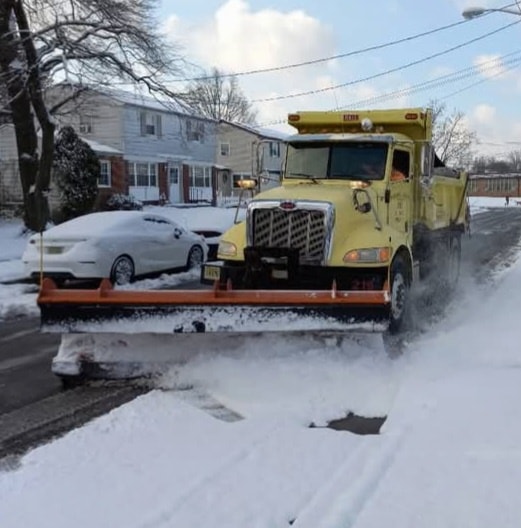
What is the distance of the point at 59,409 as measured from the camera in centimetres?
575

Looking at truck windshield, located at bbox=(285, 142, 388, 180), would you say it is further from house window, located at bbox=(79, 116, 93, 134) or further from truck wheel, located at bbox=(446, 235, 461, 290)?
house window, located at bbox=(79, 116, 93, 134)

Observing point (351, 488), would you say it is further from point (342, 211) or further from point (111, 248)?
point (111, 248)

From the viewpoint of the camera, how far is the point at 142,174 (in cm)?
3900

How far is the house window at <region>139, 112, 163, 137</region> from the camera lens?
1548 inches

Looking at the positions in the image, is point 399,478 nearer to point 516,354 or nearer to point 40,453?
point 40,453

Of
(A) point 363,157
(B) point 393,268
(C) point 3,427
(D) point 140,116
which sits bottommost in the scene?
(C) point 3,427

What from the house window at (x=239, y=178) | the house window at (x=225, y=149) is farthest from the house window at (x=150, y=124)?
the house window at (x=225, y=149)

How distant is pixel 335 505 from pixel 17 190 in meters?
32.8

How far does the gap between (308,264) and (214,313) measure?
163 cm

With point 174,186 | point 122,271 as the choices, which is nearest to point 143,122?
point 174,186

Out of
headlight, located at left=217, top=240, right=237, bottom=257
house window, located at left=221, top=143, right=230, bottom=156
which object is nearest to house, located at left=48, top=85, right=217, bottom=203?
house window, located at left=221, top=143, right=230, bottom=156

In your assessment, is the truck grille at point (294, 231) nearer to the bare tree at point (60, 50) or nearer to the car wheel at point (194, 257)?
the car wheel at point (194, 257)

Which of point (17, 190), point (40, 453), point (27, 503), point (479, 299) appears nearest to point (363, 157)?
point (479, 299)

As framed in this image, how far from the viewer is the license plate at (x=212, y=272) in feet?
26.5
